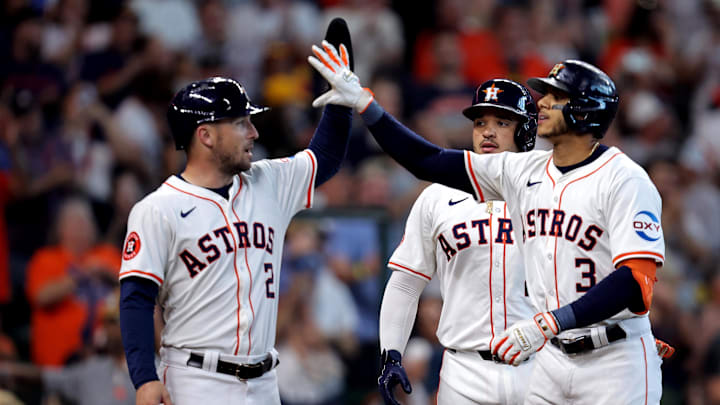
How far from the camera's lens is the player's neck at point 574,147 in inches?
156

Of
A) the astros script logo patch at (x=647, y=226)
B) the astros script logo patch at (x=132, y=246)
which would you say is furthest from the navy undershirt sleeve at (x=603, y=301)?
the astros script logo patch at (x=132, y=246)

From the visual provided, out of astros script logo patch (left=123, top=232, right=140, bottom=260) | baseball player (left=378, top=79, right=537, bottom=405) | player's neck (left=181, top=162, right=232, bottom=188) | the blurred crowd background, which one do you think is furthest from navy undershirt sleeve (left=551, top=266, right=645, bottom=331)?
the blurred crowd background

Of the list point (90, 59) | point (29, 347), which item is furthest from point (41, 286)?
point (90, 59)

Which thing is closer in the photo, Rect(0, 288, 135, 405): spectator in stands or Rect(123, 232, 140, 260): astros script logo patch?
Rect(123, 232, 140, 260): astros script logo patch

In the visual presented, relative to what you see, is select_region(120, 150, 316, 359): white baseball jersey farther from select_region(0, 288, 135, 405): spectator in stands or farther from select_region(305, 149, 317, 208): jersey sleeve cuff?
select_region(0, 288, 135, 405): spectator in stands

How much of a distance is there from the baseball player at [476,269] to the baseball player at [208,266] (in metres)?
0.82

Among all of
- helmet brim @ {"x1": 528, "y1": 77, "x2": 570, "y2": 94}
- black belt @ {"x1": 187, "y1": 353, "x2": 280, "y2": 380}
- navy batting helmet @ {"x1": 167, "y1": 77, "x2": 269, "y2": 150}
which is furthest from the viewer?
navy batting helmet @ {"x1": 167, "y1": 77, "x2": 269, "y2": 150}

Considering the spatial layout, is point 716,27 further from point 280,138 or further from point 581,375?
point 581,375

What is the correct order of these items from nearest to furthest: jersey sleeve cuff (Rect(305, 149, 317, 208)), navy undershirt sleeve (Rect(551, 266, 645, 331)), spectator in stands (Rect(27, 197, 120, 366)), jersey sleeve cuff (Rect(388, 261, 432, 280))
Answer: navy undershirt sleeve (Rect(551, 266, 645, 331)) → jersey sleeve cuff (Rect(305, 149, 317, 208)) → jersey sleeve cuff (Rect(388, 261, 432, 280)) → spectator in stands (Rect(27, 197, 120, 366))

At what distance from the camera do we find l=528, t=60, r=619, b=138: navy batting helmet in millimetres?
3877

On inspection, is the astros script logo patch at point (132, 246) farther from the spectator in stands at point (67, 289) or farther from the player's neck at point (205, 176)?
the spectator in stands at point (67, 289)

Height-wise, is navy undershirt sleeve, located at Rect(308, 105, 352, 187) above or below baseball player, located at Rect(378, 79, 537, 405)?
above

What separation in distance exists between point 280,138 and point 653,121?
→ 398 centimetres

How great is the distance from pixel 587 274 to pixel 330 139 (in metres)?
1.45
